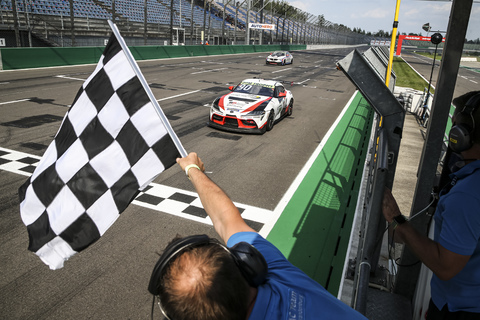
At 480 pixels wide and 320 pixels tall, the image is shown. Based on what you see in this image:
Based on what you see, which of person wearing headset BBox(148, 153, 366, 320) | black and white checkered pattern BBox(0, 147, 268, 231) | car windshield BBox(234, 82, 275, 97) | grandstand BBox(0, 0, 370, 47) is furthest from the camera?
grandstand BBox(0, 0, 370, 47)

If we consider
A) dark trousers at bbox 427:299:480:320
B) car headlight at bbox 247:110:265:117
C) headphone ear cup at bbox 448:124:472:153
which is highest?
headphone ear cup at bbox 448:124:472:153

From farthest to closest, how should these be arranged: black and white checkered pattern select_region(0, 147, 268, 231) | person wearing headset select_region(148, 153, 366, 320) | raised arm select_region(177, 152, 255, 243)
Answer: black and white checkered pattern select_region(0, 147, 268, 231)
raised arm select_region(177, 152, 255, 243)
person wearing headset select_region(148, 153, 366, 320)

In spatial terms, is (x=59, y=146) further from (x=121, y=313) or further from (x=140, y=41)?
(x=140, y=41)

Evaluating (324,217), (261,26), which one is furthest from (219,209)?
(261,26)

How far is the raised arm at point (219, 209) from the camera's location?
A: 185cm

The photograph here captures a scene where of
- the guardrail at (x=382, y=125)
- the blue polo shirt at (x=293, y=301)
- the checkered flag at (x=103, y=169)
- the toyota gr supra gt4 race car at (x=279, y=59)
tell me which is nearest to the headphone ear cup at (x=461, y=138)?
the guardrail at (x=382, y=125)

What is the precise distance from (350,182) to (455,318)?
225 inches

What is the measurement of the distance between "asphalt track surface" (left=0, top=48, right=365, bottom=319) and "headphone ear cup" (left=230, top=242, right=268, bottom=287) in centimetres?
270

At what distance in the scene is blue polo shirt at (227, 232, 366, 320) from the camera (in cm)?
130

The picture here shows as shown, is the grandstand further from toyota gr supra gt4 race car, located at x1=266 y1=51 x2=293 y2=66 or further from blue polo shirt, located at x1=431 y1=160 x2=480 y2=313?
blue polo shirt, located at x1=431 y1=160 x2=480 y2=313

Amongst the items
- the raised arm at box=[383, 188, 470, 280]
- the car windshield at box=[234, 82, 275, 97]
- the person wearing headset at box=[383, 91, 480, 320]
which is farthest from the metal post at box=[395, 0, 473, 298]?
the car windshield at box=[234, 82, 275, 97]

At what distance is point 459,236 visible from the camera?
173 cm

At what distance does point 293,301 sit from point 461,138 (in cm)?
134

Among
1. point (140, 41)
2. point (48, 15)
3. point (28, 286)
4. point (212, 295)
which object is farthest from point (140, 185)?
point (140, 41)
